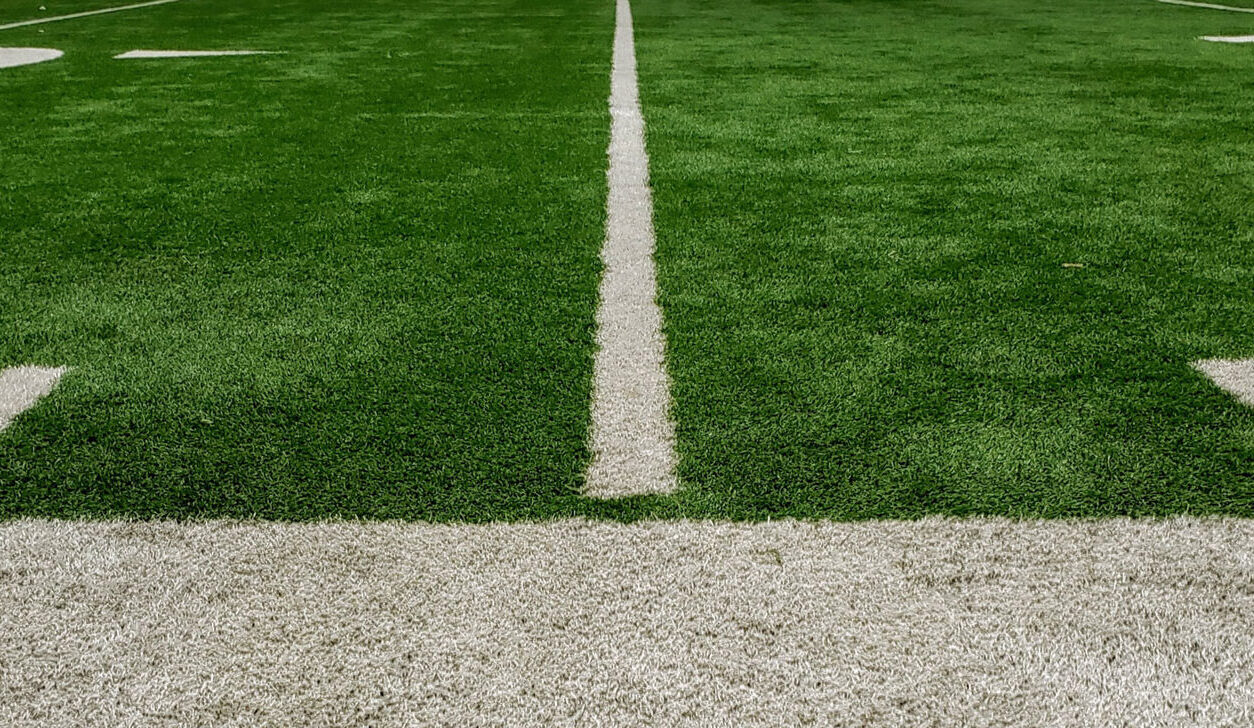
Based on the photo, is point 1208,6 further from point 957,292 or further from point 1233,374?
point 1233,374

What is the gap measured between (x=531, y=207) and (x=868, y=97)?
2955 millimetres

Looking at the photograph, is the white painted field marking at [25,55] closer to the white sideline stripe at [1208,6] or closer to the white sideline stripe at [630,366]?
the white sideline stripe at [630,366]

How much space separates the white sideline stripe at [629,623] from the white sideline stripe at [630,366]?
213 millimetres

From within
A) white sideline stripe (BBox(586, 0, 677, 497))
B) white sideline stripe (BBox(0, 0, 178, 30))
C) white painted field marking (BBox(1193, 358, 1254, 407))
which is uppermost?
white sideline stripe (BBox(0, 0, 178, 30))

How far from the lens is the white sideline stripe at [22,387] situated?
2.18 meters

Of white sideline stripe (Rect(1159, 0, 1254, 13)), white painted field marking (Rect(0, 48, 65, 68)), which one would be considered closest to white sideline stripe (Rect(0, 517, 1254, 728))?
white painted field marking (Rect(0, 48, 65, 68))

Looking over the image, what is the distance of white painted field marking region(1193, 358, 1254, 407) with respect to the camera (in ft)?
7.16

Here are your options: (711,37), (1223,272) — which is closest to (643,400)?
(1223,272)

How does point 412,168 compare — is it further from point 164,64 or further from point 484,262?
point 164,64

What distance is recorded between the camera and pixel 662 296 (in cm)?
285

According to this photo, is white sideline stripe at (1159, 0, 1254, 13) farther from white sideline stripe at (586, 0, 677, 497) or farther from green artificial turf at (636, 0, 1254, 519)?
white sideline stripe at (586, 0, 677, 497)

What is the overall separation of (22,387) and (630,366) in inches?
55.5

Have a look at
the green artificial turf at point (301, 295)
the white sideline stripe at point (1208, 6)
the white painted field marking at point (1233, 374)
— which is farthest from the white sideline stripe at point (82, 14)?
the white sideline stripe at point (1208, 6)

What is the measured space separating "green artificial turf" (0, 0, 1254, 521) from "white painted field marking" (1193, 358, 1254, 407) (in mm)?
47
